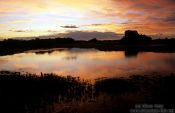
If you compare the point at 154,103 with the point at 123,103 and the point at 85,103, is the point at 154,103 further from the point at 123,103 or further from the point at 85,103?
the point at 85,103

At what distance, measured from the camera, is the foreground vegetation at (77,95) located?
57.6 feet

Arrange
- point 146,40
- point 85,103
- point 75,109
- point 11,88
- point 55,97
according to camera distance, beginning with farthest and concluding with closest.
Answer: point 146,40 → point 11,88 → point 55,97 → point 85,103 → point 75,109

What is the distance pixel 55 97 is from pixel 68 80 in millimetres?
5265

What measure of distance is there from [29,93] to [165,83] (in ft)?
43.9

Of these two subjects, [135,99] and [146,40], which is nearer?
[135,99]

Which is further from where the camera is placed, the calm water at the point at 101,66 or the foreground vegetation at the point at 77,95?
the calm water at the point at 101,66

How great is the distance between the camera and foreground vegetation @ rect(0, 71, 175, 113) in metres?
17.5

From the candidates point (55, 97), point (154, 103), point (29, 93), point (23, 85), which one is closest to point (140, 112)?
point (154, 103)

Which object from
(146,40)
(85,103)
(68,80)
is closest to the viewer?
(85,103)

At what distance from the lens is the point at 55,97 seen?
20.4 m

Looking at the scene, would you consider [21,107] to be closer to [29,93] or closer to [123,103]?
[29,93]

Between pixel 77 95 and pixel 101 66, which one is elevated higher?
pixel 101 66

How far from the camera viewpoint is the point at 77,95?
68.5ft

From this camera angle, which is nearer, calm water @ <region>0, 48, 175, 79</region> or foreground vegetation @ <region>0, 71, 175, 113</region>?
foreground vegetation @ <region>0, 71, 175, 113</region>
